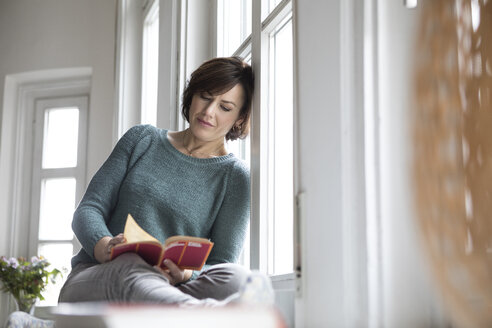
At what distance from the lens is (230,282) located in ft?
5.50

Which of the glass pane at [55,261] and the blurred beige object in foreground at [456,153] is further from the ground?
the blurred beige object in foreground at [456,153]

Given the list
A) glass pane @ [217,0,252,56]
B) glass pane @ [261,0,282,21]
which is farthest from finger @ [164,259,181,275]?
glass pane @ [217,0,252,56]

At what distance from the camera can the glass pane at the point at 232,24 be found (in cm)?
267

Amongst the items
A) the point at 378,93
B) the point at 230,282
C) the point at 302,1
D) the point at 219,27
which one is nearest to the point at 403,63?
the point at 378,93

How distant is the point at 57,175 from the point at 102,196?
118 inches

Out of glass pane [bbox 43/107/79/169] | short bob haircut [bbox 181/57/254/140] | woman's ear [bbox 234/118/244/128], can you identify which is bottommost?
woman's ear [bbox 234/118/244/128]

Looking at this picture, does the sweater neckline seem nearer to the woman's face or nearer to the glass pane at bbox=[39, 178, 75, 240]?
the woman's face

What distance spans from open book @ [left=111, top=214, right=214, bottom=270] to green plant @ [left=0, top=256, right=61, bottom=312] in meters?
2.80

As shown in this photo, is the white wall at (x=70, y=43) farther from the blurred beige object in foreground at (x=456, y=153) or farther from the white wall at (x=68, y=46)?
the blurred beige object in foreground at (x=456, y=153)

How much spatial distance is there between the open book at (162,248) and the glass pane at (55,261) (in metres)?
3.16

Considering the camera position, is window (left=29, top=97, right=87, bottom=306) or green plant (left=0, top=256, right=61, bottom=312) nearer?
green plant (left=0, top=256, right=61, bottom=312)

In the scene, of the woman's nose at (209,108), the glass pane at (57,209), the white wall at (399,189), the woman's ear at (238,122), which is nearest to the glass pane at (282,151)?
the woman's ear at (238,122)

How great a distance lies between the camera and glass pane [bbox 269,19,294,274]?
6.98ft

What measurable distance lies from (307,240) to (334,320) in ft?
0.65
